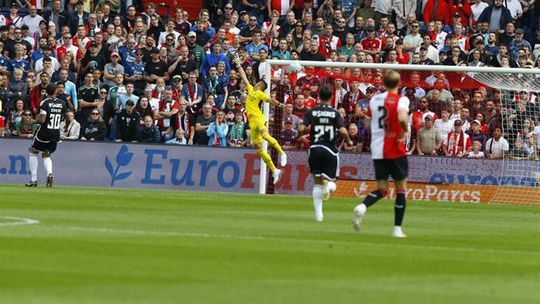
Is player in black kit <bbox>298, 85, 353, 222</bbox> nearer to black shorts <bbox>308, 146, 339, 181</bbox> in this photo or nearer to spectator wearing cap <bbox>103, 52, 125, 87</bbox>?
black shorts <bbox>308, 146, 339, 181</bbox>

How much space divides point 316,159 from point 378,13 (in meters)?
16.9

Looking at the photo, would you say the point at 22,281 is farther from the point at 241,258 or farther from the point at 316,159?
the point at 316,159

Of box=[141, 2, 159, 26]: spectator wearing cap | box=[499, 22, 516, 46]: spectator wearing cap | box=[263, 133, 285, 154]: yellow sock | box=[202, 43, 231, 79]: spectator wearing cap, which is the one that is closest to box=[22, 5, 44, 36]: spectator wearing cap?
box=[141, 2, 159, 26]: spectator wearing cap

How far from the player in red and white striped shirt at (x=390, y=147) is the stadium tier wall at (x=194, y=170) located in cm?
1353

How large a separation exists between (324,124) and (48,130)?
10619 millimetres

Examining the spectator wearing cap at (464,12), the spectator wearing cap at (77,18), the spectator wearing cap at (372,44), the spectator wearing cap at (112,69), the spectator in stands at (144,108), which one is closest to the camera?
the spectator in stands at (144,108)

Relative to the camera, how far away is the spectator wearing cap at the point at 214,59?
115 feet

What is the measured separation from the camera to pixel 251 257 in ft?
46.5

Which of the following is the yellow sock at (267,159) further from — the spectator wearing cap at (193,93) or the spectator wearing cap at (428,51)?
the spectator wearing cap at (428,51)

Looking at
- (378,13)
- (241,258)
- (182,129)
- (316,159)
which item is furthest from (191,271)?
(378,13)

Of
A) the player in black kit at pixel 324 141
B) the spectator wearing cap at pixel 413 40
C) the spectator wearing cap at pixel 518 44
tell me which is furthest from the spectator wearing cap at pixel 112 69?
Result: the player in black kit at pixel 324 141

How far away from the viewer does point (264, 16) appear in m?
38.2

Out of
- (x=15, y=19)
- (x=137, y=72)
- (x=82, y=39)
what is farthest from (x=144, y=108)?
(x=15, y=19)

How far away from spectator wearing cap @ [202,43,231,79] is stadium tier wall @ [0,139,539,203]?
127 inches
